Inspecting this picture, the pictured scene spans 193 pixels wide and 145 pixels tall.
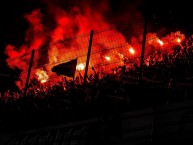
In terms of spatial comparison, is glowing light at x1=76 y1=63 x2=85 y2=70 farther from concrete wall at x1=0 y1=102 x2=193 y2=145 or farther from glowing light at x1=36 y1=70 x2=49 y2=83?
concrete wall at x1=0 y1=102 x2=193 y2=145

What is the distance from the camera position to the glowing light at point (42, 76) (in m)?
12.1

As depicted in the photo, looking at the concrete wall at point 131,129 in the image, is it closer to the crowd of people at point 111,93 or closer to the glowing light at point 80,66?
the crowd of people at point 111,93

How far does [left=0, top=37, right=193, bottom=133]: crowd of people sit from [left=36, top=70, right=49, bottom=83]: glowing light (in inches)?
10.9

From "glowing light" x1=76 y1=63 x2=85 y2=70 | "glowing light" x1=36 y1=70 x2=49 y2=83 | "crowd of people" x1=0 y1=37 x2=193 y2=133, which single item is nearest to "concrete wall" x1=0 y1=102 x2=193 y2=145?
"crowd of people" x1=0 y1=37 x2=193 y2=133

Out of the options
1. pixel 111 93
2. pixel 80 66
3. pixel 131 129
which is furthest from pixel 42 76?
pixel 131 129

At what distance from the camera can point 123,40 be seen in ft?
32.9

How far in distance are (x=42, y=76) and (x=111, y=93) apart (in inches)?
139

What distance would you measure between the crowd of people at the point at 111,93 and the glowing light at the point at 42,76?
0.91 ft

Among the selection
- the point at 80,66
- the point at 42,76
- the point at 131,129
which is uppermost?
the point at 80,66

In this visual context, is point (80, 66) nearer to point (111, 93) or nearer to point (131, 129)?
point (111, 93)

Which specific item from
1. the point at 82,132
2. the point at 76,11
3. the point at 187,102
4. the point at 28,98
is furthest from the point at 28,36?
the point at 187,102

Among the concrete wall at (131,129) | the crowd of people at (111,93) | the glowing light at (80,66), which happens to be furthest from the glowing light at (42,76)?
the concrete wall at (131,129)

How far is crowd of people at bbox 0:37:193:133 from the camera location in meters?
8.68

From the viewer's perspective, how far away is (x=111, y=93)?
31.3 feet
